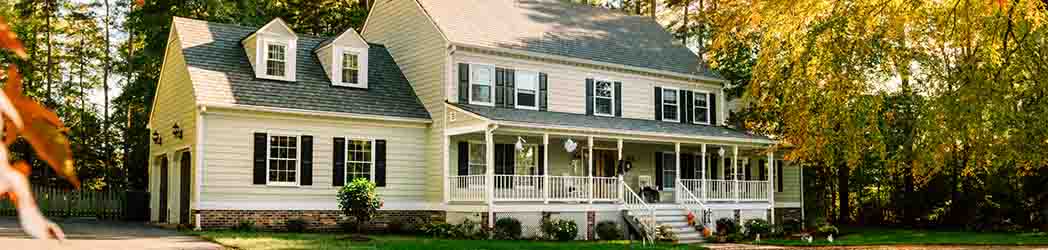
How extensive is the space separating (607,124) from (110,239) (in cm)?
1309

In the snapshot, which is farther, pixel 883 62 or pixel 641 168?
pixel 641 168

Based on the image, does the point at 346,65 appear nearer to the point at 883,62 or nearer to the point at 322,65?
the point at 322,65

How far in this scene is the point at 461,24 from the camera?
86.0 feet

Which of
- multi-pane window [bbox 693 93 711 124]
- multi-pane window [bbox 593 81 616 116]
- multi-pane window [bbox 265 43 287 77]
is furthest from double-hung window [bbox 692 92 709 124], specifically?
multi-pane window [bbox 265 43 287 77]

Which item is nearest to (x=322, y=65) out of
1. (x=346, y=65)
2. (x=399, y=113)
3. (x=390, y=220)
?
(x=346, y=65)

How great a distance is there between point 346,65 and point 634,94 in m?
8.85

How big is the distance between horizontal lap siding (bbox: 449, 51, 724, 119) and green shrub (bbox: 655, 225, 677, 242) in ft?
15.7

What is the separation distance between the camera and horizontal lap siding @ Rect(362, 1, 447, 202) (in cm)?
2520

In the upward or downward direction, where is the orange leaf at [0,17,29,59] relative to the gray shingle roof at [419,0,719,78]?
downward

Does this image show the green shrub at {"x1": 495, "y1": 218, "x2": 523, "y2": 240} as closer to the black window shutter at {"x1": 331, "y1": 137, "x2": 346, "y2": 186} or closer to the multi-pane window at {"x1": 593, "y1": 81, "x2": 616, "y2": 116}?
the black window shutter at {"x1": 331, "y1": 137, "x2": 346, "y2": 186}

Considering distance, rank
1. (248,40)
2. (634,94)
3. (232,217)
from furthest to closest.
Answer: (634,94) → (248,40) → (232,217)

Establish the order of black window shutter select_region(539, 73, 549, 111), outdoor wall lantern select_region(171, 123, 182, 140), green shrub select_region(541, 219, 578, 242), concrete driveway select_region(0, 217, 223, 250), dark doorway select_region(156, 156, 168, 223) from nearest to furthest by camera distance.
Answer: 1. concrete driveway select_region(0, 217, 223, 250)
2. green shrub select_region(541, 219, 578, 242)
3. outdoor wall lantern select_region(171, 123, 182, 140)
4. dark doorway select_region(156, 156, 168, 223)
5. black window shutter select_region(539, 73, 549, 111)

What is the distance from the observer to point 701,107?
3095 centimetres

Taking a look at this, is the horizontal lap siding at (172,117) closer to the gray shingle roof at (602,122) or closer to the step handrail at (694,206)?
the gray shingle roof at (602,122)
